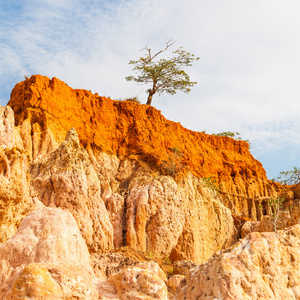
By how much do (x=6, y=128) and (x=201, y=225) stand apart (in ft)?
30.5

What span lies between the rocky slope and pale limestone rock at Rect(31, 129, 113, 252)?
0.03m

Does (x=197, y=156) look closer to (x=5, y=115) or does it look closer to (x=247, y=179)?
(x=247, y=179)

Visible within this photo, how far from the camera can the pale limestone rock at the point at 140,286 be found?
24.9 ft

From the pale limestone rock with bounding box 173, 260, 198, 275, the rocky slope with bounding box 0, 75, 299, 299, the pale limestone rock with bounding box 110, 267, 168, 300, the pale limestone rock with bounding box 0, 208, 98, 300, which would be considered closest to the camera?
the pale limestone rock with bounding box 0, 208, 98, 300

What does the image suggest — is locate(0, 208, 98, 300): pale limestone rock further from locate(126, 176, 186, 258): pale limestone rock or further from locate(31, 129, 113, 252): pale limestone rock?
locate(126, 176, 186, 258): pale limestone rock

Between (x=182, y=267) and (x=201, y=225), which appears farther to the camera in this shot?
(x=201, y=225)

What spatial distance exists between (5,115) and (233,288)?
11762 mm

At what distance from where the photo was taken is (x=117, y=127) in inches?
874

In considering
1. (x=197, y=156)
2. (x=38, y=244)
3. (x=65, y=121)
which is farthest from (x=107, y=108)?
(x=38, y=244)

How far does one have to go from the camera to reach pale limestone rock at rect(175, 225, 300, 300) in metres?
5.02

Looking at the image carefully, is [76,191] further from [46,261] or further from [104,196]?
[46,261]

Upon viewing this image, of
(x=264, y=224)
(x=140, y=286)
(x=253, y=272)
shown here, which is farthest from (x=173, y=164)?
(x=253, y=272)

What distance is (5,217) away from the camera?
10883mm

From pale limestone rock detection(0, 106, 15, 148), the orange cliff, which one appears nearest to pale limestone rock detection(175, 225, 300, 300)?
pale limestone rock detection(0, 106, 15, 148)
